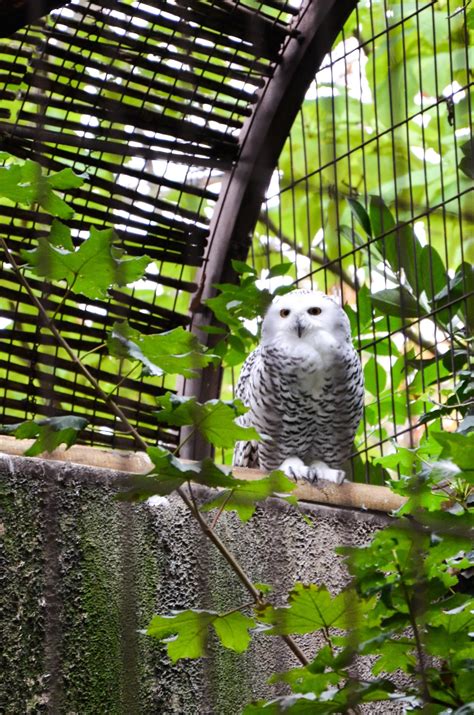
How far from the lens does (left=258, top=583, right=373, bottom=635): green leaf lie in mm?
931

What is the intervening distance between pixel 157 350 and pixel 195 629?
278 millimetres

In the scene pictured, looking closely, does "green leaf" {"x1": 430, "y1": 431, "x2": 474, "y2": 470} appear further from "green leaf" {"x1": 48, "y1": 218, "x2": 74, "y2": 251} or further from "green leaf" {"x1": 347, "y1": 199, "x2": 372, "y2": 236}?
"green leaf" {"x1": 347, "y1": 199, "x2": 372, "y2": 236}

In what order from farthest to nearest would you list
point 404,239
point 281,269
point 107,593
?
point 404,239 < point 281,269 < point 107,593

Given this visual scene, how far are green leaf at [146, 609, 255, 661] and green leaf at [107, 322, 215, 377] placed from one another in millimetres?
238

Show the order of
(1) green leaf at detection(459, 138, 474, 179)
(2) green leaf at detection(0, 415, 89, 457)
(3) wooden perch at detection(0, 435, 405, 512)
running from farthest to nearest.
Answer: (1) green leaf at detection(459, 138, 474, 179) < (3) wooden perch at detection(0, 435, 405, 512) < (2) green leaf at detection(0, 415, 89, 457)

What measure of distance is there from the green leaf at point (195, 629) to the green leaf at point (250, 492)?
0.10 metres

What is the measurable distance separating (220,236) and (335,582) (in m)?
0.84

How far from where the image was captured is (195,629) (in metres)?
1.03

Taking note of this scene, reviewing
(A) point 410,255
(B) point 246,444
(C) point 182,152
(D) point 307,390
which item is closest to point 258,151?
(C) point 182,152

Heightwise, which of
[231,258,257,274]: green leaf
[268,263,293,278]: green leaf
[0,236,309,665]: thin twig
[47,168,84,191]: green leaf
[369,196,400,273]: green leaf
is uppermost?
[369,196,400,273]: green leaf

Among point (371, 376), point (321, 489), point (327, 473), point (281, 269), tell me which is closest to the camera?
point (321, 489)

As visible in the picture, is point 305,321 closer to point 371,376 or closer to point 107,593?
point 371,376

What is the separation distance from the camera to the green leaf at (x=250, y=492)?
3.34 feet

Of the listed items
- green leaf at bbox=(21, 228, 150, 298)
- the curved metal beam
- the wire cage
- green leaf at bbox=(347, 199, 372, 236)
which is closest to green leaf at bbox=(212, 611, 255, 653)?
green leaf at bbox=(21, 228, 150, 298)
